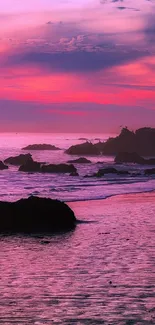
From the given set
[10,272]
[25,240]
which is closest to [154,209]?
[25,240]

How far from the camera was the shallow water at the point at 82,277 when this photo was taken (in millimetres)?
11141

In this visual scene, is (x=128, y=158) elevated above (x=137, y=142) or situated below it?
below

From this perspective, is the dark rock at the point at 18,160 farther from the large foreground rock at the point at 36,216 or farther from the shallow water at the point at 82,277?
the shallow water at the point at 82,277

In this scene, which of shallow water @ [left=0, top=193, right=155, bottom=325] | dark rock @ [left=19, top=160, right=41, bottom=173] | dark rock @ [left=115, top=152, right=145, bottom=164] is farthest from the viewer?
dark rock @ [left=115, top=152, right=145, bottom=164]

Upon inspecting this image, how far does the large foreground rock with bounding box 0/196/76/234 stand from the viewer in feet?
76.4

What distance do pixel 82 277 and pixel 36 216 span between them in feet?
33.3

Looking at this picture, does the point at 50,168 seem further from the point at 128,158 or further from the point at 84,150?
the point at 84,150

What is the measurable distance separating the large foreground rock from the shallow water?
1.08m

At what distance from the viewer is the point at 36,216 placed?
24.2 m

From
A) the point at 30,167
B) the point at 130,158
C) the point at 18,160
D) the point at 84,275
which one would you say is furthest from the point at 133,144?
the point at 84,275

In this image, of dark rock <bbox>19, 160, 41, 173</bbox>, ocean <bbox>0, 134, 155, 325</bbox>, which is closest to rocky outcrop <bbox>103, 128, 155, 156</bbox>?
dark rock <bbox>19, 160, 41, 173</bbox>

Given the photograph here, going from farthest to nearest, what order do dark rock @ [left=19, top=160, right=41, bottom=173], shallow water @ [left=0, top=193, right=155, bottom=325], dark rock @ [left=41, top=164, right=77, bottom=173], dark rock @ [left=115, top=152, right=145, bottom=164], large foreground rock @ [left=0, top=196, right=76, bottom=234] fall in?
dark rock @ [left=115, top=152, right=145, bottom=164] < dark rock @ [left=19, top=160, right=41, bottom=173] < dark rock @ [left=41, top=164, right=77, bottom=173] < large foreground rock @ [left=0, top=196, right=76, bottom=234] < shallow water @ [left=0, top=193, right=155, bottom=325]

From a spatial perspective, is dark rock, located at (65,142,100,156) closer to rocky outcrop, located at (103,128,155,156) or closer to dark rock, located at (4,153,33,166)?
rocky outcrop, located at (103,128,155,156)

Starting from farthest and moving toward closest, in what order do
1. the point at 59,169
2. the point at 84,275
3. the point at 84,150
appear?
the point at 84,150, the point at 59,169, the point at 84,275
